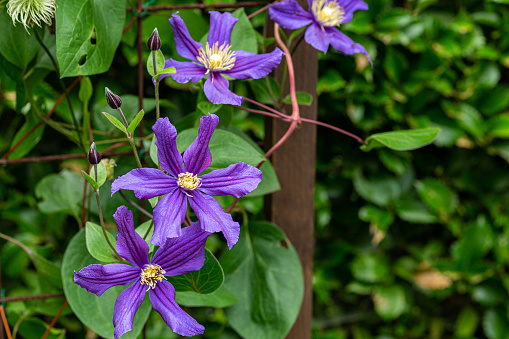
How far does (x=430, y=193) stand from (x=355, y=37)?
0.48 m

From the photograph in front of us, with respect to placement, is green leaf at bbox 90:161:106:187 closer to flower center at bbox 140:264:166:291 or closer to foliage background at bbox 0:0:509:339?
flower center at bbox 140:264:166:291

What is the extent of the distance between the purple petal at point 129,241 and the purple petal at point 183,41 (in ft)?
0.68

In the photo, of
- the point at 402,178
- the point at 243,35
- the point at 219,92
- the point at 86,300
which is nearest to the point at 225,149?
the point at 219,92

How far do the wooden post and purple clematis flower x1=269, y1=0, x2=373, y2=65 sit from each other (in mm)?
98

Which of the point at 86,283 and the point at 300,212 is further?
the point at 300,212

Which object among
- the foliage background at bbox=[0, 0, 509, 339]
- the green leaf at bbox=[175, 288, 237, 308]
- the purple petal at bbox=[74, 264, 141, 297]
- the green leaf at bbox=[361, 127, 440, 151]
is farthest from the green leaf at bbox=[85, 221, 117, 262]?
the foliage background at bbox=[0, 0, 509, 339]

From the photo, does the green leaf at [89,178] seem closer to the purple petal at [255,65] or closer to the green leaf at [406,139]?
the purple petal at [255,65]

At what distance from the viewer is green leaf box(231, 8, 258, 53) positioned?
639 millimetres

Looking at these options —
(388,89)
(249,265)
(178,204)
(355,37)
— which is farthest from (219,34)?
(388,89)

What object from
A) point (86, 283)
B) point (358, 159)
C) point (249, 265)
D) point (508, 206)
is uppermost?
point (86, 283)

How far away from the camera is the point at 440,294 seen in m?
1.39

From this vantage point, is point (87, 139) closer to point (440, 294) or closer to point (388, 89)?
point (388, 89)

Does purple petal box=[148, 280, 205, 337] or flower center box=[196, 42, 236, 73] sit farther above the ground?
flower center box=[196, 42, 236, 73]

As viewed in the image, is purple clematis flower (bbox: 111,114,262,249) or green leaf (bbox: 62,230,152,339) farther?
green leaf (bbox: 62,230,152,339)
